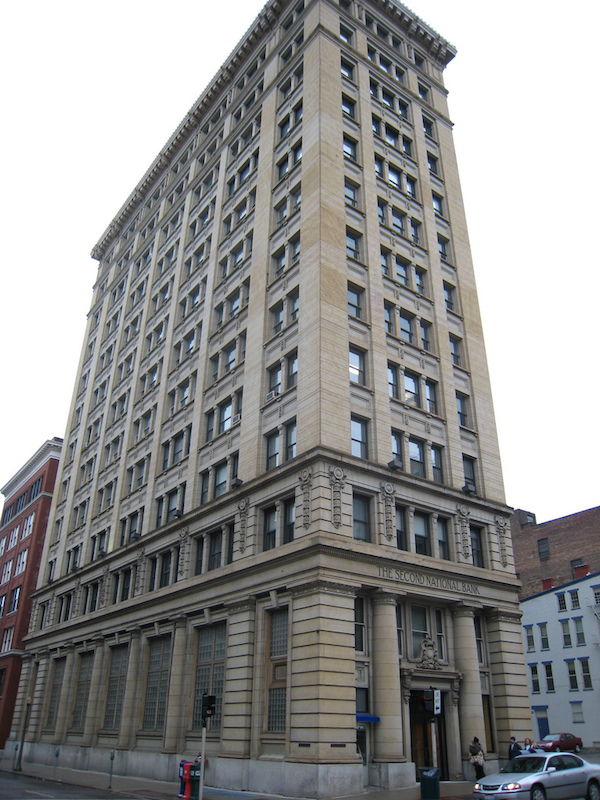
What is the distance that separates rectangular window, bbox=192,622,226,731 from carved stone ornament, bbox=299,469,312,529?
27.9 ft

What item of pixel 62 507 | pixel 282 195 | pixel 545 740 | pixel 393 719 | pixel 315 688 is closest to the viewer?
pixel 315 688

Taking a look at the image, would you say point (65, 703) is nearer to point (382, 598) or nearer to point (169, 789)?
point (169, 789)

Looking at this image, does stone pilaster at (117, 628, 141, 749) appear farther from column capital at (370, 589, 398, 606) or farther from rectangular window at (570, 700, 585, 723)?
rectangular window at (570, 700, 585, 723)

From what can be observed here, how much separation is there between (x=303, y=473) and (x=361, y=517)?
133 inches

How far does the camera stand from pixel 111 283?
2689 inches

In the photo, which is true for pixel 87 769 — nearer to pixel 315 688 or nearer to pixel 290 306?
pixel 315 688

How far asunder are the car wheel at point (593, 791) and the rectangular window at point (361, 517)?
1181cm

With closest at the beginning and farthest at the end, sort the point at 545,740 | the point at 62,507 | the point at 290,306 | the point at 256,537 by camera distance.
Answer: the point at 256,537
the point at 290,306
the point at 545,740
the point at 62,507

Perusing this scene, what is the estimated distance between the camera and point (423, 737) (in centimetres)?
2820

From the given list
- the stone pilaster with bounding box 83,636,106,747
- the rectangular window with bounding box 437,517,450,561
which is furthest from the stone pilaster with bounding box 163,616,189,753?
the rectangular window with bounding box 437,517,450,561

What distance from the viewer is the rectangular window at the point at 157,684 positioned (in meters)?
35.0

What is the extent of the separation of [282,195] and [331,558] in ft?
75.9

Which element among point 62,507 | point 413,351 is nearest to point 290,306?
point 413,351

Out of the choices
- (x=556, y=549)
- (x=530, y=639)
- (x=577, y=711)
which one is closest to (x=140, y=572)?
(x=577, y=711)
